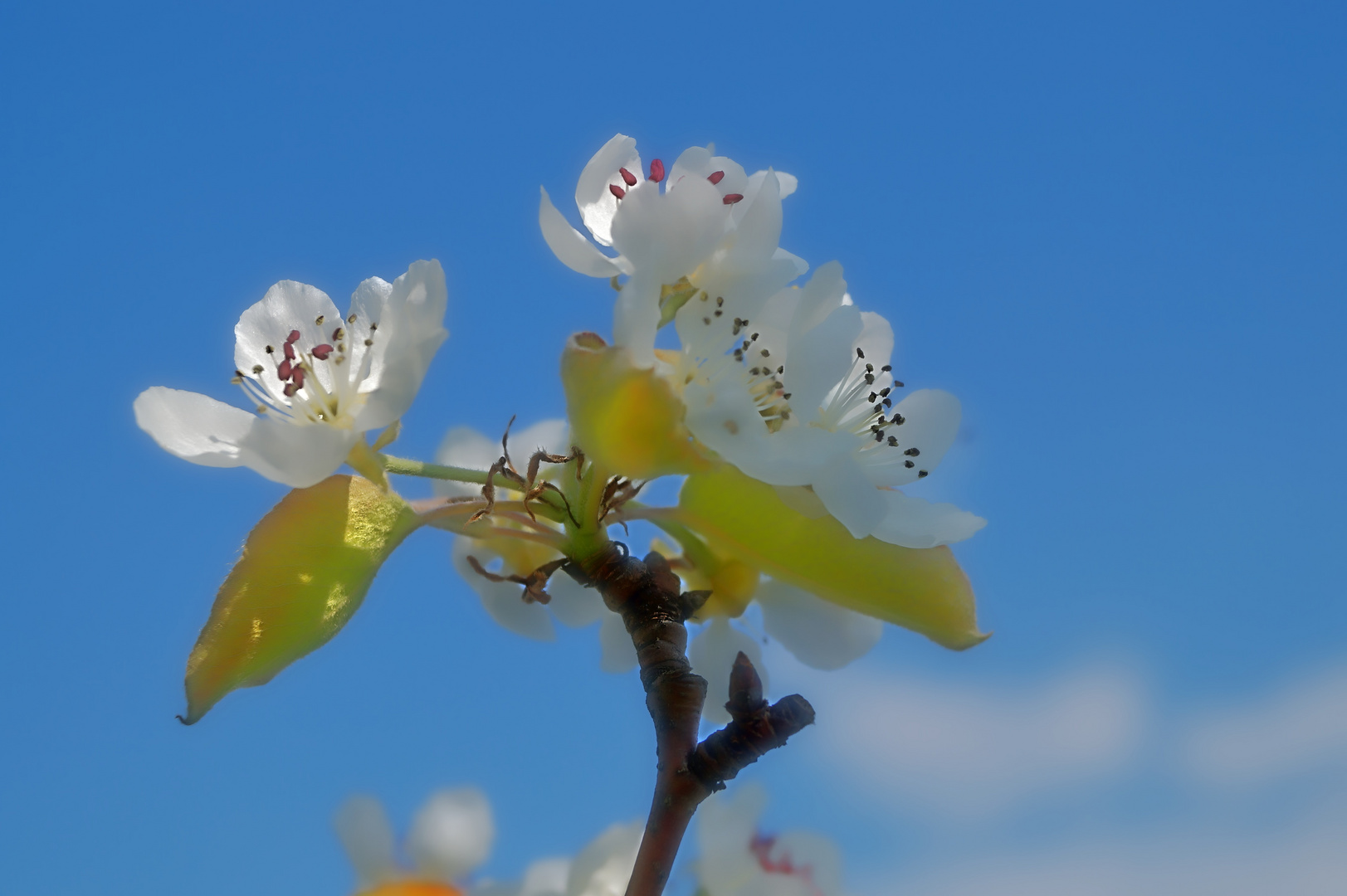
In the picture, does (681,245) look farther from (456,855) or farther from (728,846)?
(456,855)

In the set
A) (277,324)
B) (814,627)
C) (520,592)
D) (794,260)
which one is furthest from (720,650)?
(277,324)

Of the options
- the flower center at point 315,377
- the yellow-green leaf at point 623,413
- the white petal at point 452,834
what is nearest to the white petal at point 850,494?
the yellow-green leaf at point 623,413

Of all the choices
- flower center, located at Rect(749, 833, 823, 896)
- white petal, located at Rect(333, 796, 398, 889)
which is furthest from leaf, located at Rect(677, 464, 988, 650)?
white petal, located at Rect(333, 796, 398, 889)

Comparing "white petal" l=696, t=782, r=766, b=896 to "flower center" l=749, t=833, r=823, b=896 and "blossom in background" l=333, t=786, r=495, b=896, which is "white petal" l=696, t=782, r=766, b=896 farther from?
"blossom in background" l=333, t=786, r=495, b=896

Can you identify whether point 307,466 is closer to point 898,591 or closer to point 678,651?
point 678,651

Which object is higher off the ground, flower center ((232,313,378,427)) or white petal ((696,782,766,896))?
flower center ((232,313,378,427))

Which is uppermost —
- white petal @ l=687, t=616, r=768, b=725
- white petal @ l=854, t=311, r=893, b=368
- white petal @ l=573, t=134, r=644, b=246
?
Answer: white petal @ l=573, t=134, r=644, b=246
